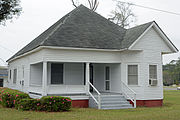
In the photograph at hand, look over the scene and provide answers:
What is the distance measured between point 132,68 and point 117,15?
2108 cm

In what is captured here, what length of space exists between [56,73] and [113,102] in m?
5.09

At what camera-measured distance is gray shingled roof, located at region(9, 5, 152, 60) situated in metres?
16.7

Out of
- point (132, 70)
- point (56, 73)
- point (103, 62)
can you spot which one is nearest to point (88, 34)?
point (103, 62)

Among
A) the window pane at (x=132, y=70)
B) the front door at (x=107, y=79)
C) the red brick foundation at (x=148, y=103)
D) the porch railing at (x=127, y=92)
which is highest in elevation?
the window pane at (x=132, y=70)

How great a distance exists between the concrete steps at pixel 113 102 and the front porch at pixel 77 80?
12 cm

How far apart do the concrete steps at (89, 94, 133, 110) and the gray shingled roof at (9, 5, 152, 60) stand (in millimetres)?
3621

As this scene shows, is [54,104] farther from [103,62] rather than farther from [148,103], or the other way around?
[148,103]

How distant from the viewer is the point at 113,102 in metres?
16.0

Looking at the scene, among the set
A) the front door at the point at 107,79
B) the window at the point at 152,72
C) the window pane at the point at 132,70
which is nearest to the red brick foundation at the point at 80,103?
the front door at the point at 107,79

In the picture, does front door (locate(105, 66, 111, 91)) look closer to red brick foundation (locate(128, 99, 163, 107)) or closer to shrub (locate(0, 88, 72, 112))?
red brick foundation (locate(128, 99, 163, 107))

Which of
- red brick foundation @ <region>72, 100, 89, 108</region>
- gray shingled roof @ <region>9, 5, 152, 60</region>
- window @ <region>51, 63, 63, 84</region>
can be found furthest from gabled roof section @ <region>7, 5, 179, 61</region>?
red brick foundation @ <region>72, 100, 89, 108</region>

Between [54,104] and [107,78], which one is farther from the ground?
[107,78]

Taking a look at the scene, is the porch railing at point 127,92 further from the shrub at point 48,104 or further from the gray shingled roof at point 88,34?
the shrub at point 48,104

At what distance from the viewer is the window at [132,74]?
1752 cm
